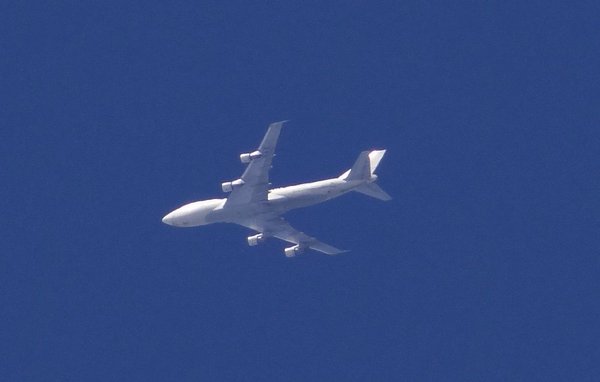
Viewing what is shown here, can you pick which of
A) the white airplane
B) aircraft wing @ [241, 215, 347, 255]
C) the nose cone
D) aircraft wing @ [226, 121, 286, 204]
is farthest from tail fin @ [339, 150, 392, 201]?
the nose cone

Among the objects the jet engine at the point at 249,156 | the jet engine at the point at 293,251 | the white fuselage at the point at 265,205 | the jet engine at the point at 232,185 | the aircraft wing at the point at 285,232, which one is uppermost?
the jet engine at the point at 249,156

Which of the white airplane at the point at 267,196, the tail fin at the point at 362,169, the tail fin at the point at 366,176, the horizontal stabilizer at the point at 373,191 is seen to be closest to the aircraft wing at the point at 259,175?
the white airplane at the point at 267,196

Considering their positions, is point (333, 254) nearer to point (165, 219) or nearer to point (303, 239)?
point (303, 239)

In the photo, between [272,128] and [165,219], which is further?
[165,219]

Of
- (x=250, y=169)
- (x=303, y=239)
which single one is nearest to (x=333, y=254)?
(x=303, y=239)

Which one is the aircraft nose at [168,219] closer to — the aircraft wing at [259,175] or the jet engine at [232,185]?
the aircraft wing at [259,175]

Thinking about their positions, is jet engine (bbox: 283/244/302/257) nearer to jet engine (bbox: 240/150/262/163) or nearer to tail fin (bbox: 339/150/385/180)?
tail fin (bbox: 339/150/385/180)
